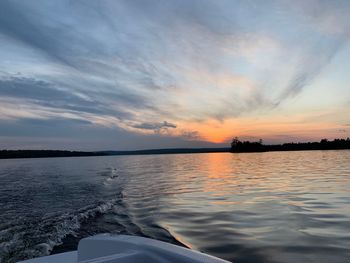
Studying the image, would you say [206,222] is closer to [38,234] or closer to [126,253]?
[38,234]

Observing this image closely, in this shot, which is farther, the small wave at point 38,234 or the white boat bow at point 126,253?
the small wave at point 38,234

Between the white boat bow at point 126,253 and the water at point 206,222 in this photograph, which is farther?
the water at point 206,222

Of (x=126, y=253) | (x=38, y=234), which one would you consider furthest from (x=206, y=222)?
(x=126, y=253)

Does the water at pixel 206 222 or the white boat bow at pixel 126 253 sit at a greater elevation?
the white boat bow at pixel 126 253

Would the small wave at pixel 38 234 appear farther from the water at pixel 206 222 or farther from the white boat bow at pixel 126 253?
the white boat bow at pixel 126 253

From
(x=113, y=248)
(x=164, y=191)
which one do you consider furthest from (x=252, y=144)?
(x=113, y=248)

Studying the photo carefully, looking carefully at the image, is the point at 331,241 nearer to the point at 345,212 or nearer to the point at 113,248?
the point at 345,212

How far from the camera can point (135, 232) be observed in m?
8.75

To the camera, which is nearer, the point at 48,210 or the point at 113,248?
the point at 113,248

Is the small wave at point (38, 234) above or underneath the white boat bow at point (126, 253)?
underneath

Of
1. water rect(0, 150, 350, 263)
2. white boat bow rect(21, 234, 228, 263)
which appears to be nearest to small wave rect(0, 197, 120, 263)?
water rect(0, 150, 350, 263)

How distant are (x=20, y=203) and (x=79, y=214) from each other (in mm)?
3823

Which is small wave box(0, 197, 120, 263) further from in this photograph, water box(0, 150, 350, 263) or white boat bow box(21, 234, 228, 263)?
white boat bow box(21, 234, 228, 263)

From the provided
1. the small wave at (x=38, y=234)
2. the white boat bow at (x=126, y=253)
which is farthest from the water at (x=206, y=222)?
the white boat bow at (x=126, y=253)
